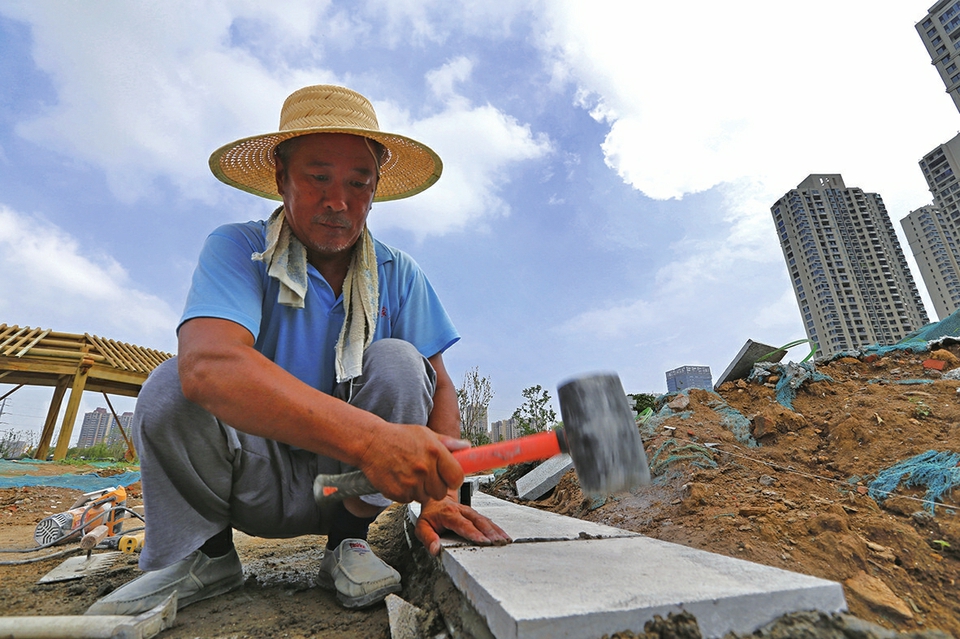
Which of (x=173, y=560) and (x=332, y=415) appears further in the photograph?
(x=173, y=560)

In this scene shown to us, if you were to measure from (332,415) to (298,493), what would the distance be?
0.69 m

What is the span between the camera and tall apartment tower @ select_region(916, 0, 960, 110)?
31.9 metres

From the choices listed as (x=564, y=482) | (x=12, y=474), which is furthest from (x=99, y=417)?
(x=564, y=482)

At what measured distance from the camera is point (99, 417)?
46281mm

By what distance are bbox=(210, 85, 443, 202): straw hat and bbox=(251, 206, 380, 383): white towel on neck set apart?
0.34 metres

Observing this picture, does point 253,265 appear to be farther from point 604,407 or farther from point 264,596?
point 604,407

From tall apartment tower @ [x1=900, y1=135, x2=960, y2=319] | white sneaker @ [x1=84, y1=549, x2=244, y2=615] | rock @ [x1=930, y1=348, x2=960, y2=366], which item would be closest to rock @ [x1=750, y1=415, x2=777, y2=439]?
rock @ [x1=930, y1=348, x2=960, y2=366]

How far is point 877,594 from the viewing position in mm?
1335

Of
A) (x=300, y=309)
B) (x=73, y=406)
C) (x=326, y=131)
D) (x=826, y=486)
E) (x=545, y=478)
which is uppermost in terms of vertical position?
(x=73, y=406)

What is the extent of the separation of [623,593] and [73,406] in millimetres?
12312

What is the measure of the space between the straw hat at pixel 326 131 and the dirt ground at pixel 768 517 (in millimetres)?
1647

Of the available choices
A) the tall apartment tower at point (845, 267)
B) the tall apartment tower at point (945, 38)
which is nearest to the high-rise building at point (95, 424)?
the tall apartment tower at point (845, 267)

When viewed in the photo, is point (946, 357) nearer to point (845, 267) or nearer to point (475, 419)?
point (475, 419)

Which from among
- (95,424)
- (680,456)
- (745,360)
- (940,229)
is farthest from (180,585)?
(940,229)
